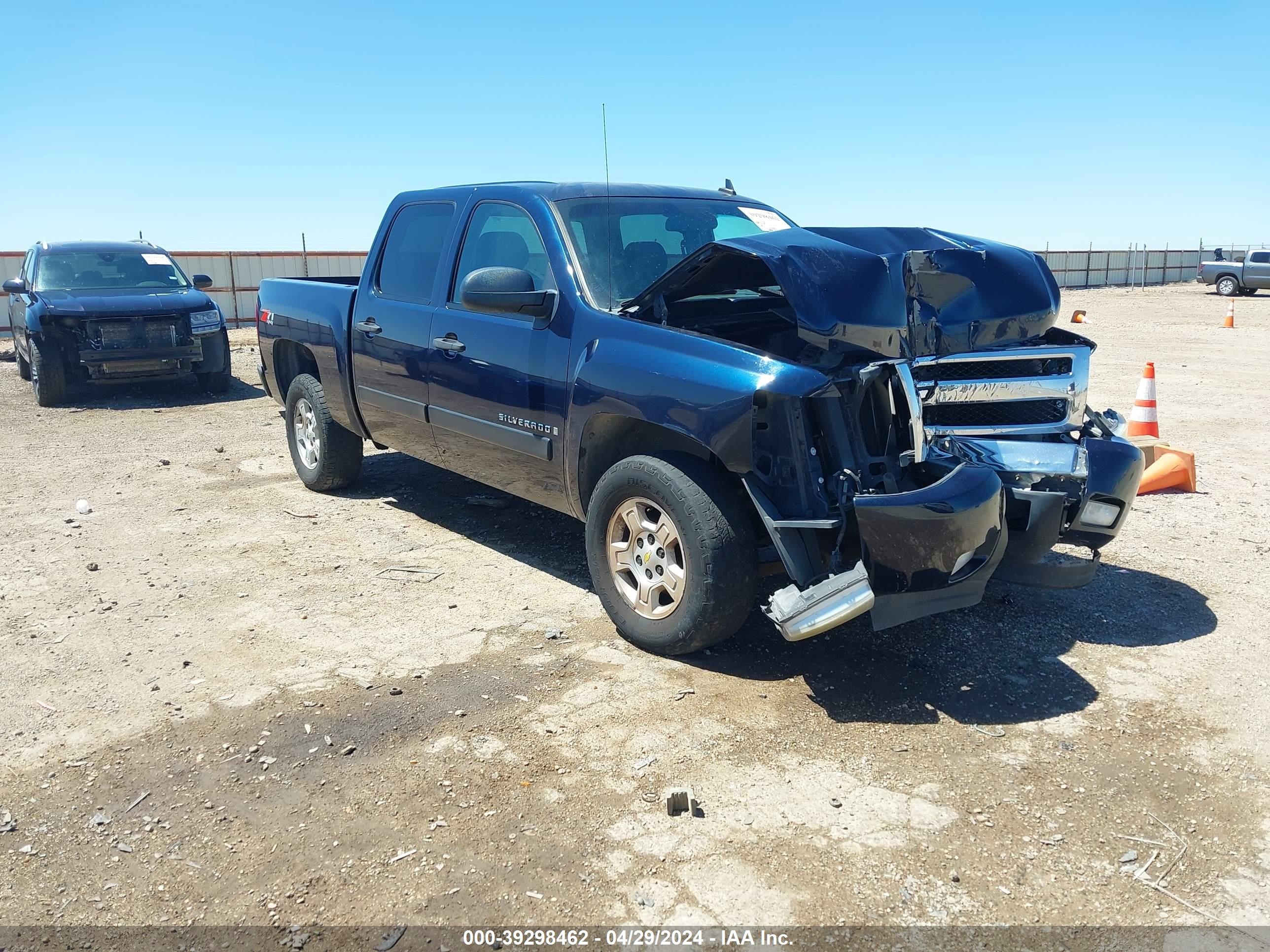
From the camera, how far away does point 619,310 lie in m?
4.47

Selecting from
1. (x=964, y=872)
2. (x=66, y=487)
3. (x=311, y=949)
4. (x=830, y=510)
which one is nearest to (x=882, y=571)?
(x=830, y=510)

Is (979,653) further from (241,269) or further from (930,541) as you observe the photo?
(241,269)

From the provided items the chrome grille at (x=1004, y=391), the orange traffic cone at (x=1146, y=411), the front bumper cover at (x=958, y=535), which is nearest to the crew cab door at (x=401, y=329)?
the front bumper cover at (x=958, y=535)

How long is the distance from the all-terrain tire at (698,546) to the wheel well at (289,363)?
3.55 metres

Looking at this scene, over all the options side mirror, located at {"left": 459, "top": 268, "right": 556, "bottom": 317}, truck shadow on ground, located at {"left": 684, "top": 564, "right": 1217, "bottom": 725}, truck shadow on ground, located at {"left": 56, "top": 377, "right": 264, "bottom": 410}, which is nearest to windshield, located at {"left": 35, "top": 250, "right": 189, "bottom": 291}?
truck shadow on ground, located at {"left": 56, "top": 377, "right": 264, "bottom": 410}

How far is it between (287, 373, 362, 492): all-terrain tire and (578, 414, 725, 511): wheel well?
2844 millimetres

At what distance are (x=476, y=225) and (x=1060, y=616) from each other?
11.7 feet

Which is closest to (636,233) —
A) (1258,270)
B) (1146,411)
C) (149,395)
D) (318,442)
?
(318,442)

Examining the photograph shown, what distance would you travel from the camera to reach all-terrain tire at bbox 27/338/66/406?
36.7ft

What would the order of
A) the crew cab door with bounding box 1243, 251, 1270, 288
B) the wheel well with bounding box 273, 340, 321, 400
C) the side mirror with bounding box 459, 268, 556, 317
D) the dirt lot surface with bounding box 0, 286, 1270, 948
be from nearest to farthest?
1. the dirt lot surface with bounding box 0, 286, 1270, 948
2. the side mirror with bounding box 459, 268, 556, 317
3. the wheel well with bounding box 273, 340, 321, 400
4. the crew cab door with bounding box 1243, 251, 1270, 288

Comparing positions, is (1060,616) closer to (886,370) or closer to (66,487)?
(886,370)

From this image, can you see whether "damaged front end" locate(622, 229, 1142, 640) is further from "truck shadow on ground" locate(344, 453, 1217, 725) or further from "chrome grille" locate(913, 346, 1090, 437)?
"truck shadow on ground" locate(344, 453, 1217, 725)

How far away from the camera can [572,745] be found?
3574 millimetres

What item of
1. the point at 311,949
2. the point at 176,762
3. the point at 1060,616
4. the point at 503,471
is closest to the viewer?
the point at 311,949
